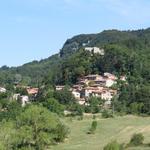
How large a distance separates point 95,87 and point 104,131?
41251 millimetres

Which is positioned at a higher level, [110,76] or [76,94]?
[110,76]

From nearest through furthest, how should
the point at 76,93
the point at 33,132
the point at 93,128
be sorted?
1. the point at 33,132
2. the point at 93,128
3. the point at 76,93

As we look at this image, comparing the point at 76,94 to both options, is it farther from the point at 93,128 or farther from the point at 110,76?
the point at 93,128

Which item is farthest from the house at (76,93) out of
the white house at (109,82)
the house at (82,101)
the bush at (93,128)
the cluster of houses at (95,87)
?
the bush at (93,128)

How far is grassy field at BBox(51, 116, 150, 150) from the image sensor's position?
173 ft

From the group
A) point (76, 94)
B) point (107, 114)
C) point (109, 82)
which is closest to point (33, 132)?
point (107, 114)

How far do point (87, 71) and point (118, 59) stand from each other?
6.88 meters

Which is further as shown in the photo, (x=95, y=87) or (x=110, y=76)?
(x=95, y=87)

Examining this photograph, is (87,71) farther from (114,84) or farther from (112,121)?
(112,121)

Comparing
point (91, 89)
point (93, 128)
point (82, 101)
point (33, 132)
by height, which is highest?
point (91, 89)

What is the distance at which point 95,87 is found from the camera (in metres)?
103

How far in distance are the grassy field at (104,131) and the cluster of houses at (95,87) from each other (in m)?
18.9

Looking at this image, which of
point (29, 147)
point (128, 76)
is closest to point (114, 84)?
point (128, 76)

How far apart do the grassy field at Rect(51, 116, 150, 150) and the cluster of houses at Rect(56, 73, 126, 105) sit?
18.9m
